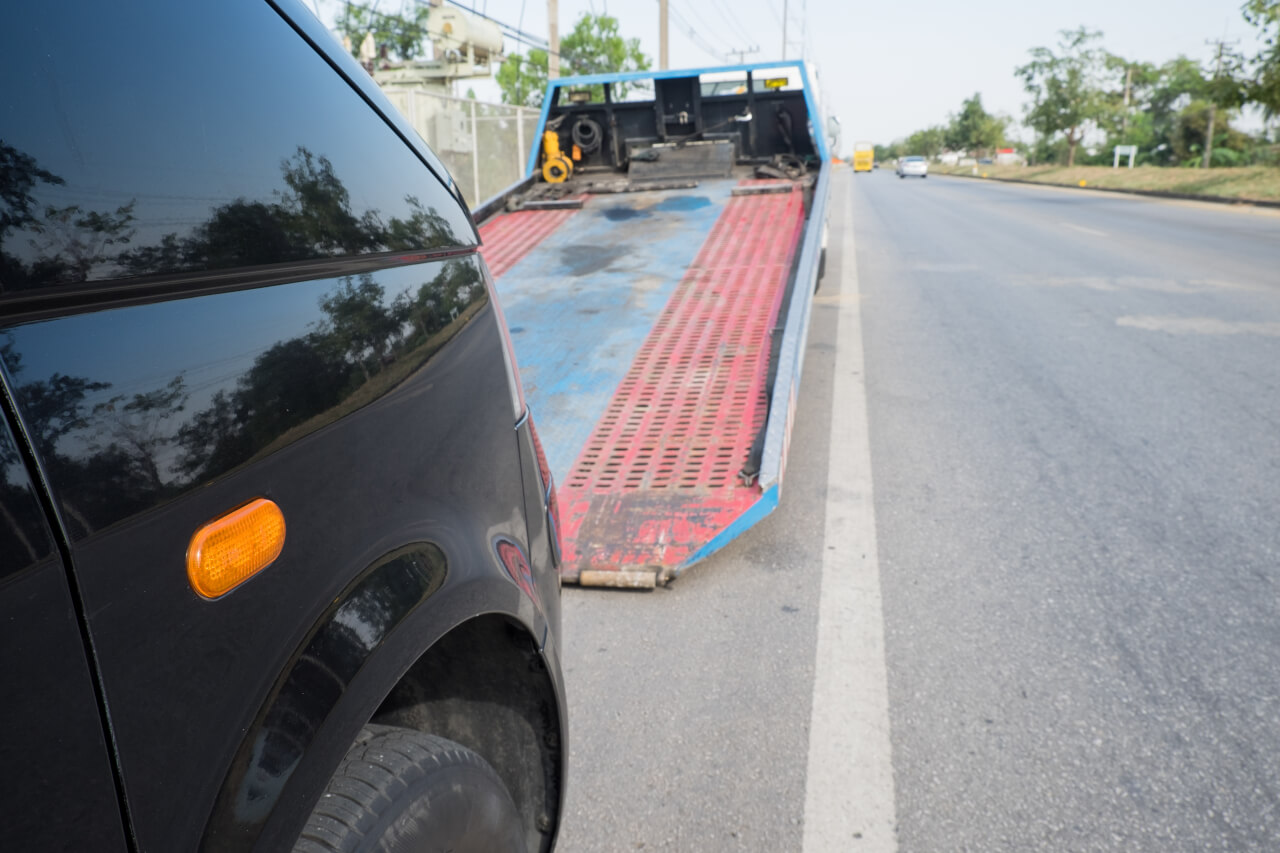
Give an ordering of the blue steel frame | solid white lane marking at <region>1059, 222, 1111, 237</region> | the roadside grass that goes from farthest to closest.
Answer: the roadside grass, solid white lane marking at <region>1059, 222, 1111, 237</region>, the blue steel frame

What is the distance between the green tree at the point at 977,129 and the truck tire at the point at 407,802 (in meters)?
113

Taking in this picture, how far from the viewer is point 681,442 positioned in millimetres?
4688

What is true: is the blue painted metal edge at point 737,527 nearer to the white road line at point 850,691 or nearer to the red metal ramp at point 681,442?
the red metal ramp at point 681,442

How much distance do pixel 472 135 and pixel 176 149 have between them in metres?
17.5

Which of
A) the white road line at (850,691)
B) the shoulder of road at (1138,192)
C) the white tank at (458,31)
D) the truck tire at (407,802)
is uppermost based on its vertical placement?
the white tank at (458,31)

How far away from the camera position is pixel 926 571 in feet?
12.6

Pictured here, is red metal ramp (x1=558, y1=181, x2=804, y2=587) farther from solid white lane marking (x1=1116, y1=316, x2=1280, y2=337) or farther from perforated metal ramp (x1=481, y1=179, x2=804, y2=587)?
solid white lane marking (x1=1116, y1=316, x2=1280, y2=337)

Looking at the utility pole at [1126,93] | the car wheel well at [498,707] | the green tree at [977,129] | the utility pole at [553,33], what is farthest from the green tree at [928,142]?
the car wheel well at [498,707]

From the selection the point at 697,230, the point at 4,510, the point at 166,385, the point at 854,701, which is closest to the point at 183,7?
the point at 166,385

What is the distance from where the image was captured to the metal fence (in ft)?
51.0

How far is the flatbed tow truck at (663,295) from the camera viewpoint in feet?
13.5

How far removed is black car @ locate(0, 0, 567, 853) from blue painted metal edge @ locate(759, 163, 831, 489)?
2.56 metres

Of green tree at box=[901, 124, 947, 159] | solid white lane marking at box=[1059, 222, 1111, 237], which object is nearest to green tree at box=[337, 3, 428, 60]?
solid white lane marking at box=[1059, 222, 1111, 237]

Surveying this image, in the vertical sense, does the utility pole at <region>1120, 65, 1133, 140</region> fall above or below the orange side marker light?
above
